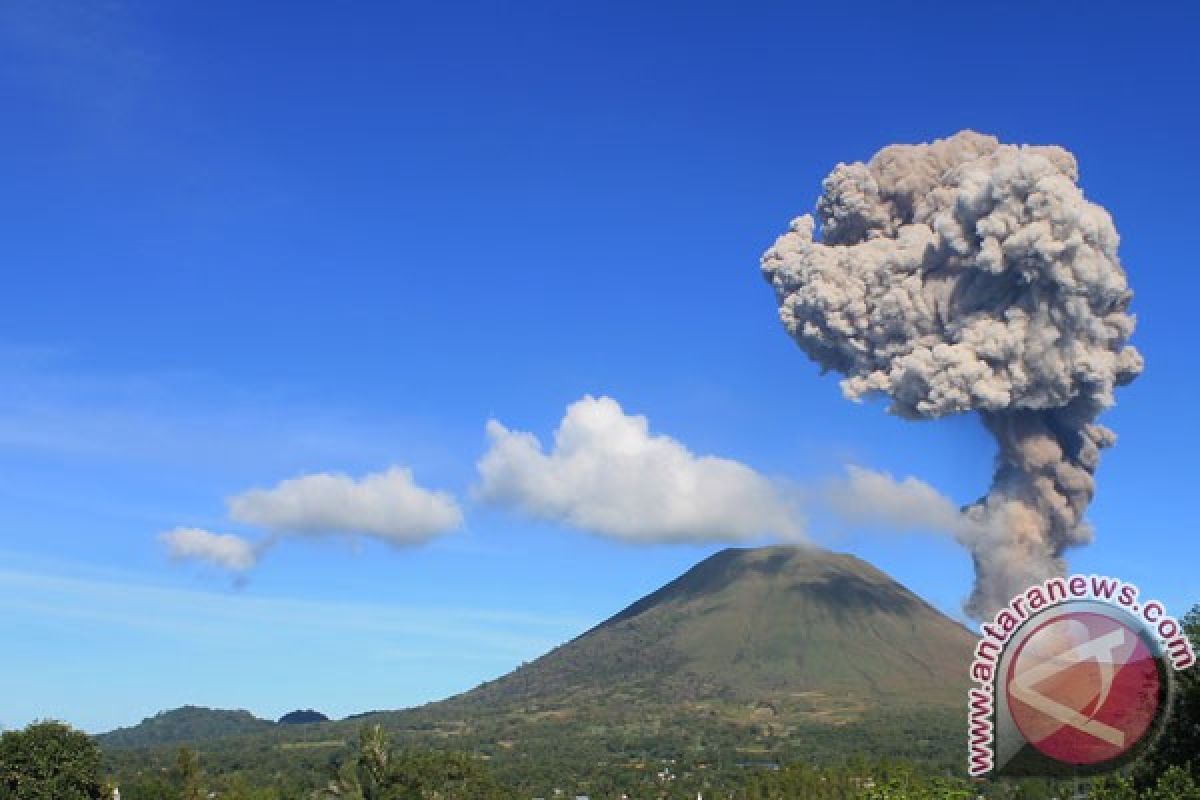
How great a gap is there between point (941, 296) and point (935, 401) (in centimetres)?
1035

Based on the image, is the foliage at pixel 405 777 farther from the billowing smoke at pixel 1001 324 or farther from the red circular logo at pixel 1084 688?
the billowing smoke at pixel 1001 324

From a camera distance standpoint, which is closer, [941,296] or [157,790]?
[157,790]

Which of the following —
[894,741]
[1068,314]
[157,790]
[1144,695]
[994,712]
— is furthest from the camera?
[894,741]

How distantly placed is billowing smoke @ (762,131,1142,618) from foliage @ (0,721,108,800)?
238 ft

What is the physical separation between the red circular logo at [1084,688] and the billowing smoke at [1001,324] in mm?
75092

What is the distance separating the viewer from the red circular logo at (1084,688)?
3697 cm

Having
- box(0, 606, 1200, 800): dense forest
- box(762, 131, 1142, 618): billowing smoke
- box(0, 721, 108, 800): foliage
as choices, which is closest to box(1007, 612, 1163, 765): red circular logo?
box(0, 606, 1200, 800): dense forest

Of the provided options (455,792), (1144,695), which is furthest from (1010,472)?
(1144,695)

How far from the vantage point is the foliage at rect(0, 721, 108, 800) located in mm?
69500

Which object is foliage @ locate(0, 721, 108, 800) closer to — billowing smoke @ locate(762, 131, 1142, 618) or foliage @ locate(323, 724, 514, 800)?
foliage @ locate(323, 724, 514, 800)

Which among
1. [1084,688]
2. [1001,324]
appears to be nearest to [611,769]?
[1001,324]

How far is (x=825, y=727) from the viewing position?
7849 inches

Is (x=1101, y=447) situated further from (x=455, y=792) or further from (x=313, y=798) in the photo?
(x=313, y=798)

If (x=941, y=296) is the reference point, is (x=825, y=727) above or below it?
below
